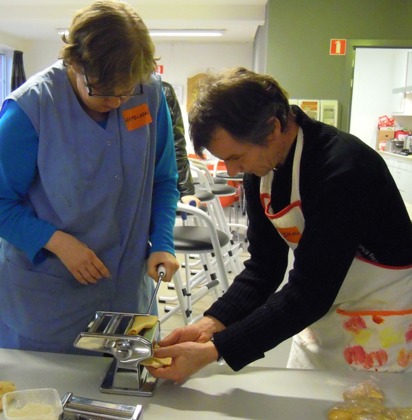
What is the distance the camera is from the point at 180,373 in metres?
0.87

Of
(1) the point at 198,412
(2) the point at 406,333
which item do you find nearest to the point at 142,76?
(1) the point at 198,412

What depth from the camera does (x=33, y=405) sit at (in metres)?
A: 0.78

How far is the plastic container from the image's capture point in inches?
29.4

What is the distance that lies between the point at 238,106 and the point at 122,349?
47 centimetres

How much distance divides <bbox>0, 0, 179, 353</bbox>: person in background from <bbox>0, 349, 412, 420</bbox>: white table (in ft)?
0.32

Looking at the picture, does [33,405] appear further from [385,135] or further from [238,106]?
[385,135]

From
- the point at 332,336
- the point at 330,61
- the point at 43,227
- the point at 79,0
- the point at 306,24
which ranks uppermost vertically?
the point at 79,0

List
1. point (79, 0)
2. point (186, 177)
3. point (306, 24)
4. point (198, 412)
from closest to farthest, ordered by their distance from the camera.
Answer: point (198, 412), point (186, 177), point (306, 24), point (79, 0)

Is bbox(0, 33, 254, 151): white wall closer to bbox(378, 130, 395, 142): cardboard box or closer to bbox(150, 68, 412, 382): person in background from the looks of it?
bbox(378, 130, 395, 142): cardboard box

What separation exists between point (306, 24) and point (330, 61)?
37 cm

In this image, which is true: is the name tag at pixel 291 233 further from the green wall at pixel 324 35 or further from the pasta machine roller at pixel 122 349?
the green wall at pixel 324 35

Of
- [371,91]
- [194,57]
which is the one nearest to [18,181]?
[194,57]

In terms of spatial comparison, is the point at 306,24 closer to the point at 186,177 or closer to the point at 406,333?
the point at 186,177

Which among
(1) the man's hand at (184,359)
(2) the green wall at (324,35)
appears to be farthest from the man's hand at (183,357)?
(2) the green wall at (324,35)
